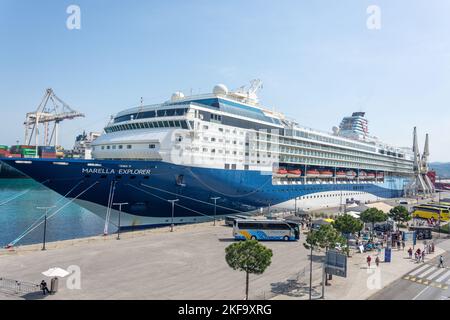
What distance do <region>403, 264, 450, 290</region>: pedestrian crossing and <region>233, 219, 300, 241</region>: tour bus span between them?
1076 cm

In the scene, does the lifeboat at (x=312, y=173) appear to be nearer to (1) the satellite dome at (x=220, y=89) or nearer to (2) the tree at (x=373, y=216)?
(2) the tree at (x=373, y=216)

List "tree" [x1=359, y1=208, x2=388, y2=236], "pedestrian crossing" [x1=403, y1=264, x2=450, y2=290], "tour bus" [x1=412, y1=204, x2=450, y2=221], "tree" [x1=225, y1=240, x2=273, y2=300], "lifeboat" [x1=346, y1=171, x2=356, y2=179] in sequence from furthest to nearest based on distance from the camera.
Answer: "lifeboat" [x1=346, y1=171, x2=356, y2=179]
"tour bus" [x1=412, y1=204, x2=450, y2=221]
"tree" [x1=359, y1=208, x2=388, y2=236]
"pedestrian crossing" [x1=403, y1=264, x2=450, y2=290]
"tree" [x1=225, y1=240, x2=273, y2=300]

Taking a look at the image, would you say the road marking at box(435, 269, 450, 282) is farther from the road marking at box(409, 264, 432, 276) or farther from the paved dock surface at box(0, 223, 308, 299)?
the paved dock surface at box(0, 223, 308, 299)

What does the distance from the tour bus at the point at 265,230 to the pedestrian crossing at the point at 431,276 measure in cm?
1076

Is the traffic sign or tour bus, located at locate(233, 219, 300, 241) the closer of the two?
the traffic sign

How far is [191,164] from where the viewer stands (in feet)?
106

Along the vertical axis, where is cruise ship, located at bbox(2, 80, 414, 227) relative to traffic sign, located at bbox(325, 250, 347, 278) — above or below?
above

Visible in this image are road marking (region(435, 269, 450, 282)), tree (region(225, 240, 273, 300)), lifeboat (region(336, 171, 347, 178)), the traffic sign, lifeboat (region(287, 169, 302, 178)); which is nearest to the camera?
tree (region(225, 240, 273, 300))

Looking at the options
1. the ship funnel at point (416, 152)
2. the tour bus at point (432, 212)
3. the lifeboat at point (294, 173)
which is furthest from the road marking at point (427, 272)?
the ship funnel at point (416, 152)

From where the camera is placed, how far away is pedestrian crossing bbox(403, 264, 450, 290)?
65.3 feet

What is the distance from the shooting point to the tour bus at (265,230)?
29.4m

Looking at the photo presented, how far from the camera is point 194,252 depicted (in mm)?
24750

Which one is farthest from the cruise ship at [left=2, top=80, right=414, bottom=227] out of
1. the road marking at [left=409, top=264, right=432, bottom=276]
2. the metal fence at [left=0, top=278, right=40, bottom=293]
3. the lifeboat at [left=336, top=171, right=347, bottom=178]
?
the road marking at [left=409, top=264, right=432, bottom=276]

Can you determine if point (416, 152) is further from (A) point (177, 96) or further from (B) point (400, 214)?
(A) point (177, 96)
